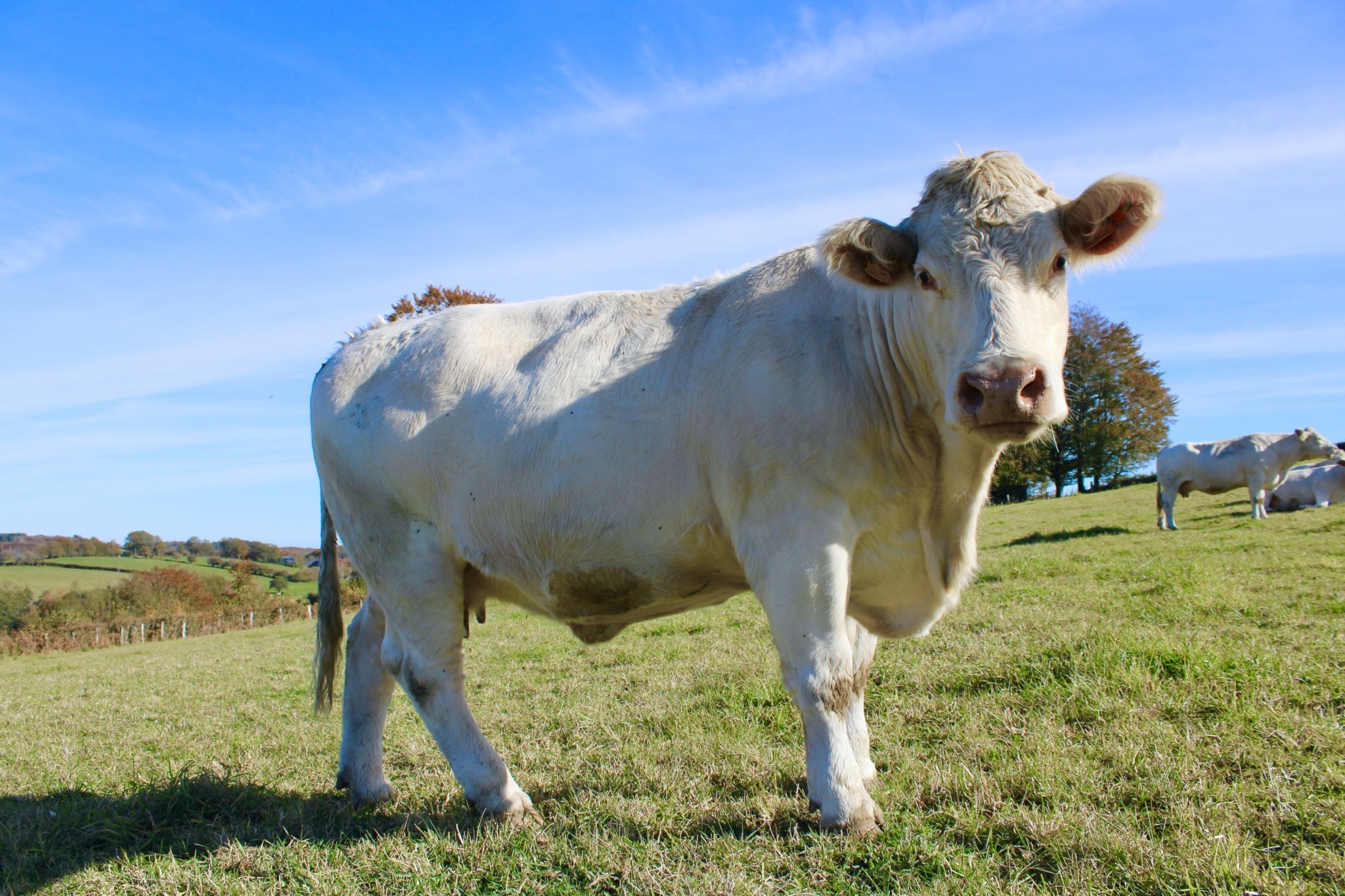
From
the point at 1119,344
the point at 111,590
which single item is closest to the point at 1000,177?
the point at 1119,344

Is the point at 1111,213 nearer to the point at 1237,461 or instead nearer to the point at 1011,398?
the point at 1011,398

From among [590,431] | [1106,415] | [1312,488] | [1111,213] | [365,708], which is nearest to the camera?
[1111,213]

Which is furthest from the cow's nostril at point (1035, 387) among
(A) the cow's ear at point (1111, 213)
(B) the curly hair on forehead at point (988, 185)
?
(A) the cow's ear at point (1111, 213)

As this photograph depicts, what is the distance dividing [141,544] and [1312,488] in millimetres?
88721

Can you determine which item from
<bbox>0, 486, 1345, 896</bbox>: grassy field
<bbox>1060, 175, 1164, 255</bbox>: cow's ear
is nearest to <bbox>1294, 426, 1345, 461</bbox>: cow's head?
<bbox>0, 486, 1345, 896</bbox>: grassy field

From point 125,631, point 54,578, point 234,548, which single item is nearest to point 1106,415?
point 125,631

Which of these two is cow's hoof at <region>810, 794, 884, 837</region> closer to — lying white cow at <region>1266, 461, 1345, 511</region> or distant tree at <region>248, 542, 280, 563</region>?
lying white cow at <region>1266, 461, 1345, 511</region>

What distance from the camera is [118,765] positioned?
6086 mm

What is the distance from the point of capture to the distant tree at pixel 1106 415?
48906 millimetres

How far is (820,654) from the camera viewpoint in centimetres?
346

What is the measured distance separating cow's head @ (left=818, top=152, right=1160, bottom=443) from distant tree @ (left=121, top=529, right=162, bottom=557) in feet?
282

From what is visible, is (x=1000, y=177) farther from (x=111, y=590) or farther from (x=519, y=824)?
(x=111, y=590)

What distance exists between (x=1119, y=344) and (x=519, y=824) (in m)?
55.8

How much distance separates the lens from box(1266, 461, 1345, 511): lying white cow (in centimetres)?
2009
